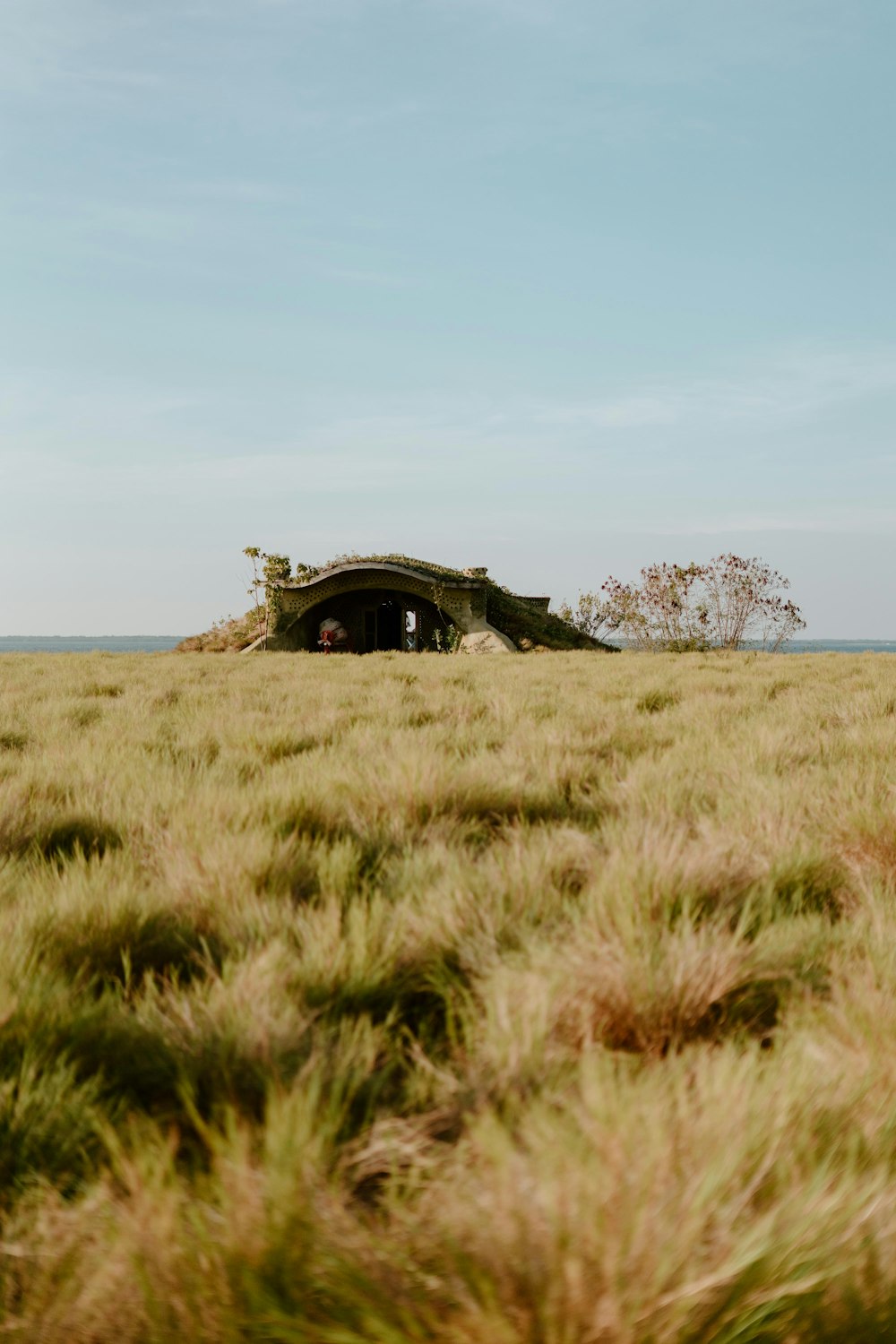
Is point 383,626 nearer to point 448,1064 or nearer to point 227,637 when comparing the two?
point 227,637

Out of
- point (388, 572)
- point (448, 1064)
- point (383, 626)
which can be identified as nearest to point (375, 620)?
point (383, 626)

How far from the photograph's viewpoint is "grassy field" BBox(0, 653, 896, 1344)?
805 mm

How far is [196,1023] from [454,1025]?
1.36 feet

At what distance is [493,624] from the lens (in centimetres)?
2655

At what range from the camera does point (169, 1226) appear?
2.83ft

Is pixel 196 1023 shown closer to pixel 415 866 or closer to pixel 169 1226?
pixel 169 1226

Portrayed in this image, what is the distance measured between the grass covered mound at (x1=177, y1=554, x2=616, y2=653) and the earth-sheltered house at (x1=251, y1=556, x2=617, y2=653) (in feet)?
0.14

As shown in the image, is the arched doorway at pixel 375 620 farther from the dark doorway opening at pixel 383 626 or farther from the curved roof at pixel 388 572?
the curved roof at pixel 388 572

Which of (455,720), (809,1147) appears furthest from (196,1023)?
(455,720)

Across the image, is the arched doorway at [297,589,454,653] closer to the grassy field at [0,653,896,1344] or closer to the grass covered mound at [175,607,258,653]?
the grass covered mound at [175,607,258,653]

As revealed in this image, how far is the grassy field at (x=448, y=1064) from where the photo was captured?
80 cm

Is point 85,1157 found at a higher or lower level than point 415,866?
lower

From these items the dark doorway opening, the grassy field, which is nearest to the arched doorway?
the dark doorway opening

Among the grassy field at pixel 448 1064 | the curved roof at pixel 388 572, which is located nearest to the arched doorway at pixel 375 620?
Answer: the curved roof at pixel 388 572
